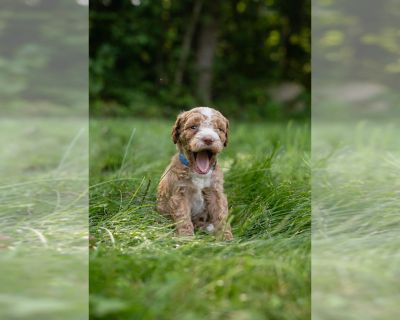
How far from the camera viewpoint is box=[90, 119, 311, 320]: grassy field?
2072 mm

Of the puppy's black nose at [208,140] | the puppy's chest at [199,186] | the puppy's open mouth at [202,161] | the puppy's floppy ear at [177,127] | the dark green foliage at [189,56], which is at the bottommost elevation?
the puppy's chest at [199,186]

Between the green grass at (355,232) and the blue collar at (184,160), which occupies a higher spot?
the blue collar at (184,160)

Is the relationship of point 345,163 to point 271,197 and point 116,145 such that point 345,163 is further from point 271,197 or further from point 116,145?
point 116,145

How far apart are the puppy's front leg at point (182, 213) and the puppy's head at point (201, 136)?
18 cm

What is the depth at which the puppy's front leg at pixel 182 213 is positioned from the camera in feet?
10.7

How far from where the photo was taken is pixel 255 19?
15898 mm

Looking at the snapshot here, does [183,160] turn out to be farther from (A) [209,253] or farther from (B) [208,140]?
(A) [209,253]

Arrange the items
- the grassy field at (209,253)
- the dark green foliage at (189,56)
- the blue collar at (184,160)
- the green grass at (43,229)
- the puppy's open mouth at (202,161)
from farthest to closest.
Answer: the dark green foliage at (189,56), the blue collar at (184,160), the puppy's open mouth at (202,161), the grassy field at (209,253), the green grass at (43,229)

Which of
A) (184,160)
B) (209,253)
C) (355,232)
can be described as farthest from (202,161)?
(355,232)

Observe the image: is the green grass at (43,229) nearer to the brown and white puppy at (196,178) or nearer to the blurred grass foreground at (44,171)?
the blurred grass foreground at (44,171)

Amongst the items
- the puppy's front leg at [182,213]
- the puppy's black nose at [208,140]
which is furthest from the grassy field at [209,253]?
the puppy's black nose at [208,140]

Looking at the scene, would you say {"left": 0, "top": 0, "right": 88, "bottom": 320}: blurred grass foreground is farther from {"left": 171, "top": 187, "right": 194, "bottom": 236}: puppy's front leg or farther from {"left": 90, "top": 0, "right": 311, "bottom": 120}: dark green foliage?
{"left": 90, "top": 0, "right": 311, "bottom": 120}: dark green foliage

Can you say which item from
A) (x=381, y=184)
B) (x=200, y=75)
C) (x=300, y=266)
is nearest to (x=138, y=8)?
(x=200, y=75)

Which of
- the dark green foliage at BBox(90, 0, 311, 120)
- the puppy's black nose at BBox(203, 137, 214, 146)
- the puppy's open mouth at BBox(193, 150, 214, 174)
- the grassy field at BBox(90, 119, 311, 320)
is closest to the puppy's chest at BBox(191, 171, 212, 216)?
the puppy's open mouth at BBox(193, 150, 214, 174)
